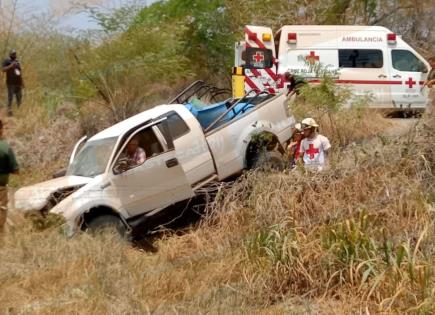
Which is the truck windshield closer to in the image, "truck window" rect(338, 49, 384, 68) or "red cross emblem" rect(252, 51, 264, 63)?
"red cross emblem" rect(252, 51, 264, 63)

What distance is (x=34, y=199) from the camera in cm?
931

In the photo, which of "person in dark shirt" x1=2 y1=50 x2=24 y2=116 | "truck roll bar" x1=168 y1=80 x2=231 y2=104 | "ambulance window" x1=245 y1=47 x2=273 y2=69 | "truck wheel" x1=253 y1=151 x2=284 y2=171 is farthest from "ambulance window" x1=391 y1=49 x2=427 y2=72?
"person in dark shirt" x1=2 y1=50 x2=24 y2=116

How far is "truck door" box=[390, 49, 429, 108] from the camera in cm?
1677

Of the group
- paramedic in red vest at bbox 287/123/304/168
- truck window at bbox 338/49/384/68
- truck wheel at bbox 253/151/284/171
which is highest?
truck window at bbox 338/49/384/68

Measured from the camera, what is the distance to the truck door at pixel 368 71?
16.6 meters

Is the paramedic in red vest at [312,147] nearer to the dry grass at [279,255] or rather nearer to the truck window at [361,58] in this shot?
the dry grass at [279,255]

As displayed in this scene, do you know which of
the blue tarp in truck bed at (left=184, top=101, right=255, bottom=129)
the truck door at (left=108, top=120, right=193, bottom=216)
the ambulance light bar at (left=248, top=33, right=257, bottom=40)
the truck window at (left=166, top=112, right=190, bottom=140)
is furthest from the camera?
the ambulance light bar at (left=248, top=33, right=257, bottom=40)

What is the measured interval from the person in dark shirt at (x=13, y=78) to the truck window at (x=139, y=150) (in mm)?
8091

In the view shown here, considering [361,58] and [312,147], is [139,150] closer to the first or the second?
[312,147]

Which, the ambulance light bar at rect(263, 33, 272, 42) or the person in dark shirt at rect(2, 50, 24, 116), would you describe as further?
the person in dark shirt at rect(2, 50, 24, 116)

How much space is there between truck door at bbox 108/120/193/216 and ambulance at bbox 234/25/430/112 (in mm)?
6469

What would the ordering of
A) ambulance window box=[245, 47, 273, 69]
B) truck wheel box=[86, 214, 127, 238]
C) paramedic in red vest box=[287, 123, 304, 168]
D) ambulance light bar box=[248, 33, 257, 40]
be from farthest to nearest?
ambulance window box=[245, 47, 273, 69] → ambulance light bar box=[248, 33, 257, 40] → paramedic in red vest box=[287, 123, 304, 168] → truck wheel box=[86, 214, 127, 238]

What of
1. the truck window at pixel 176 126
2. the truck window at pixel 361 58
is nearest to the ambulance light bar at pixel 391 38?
the truck window at pixel 361 58

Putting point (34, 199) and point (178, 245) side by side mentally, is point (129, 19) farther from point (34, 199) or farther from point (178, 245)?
point (178, 245)
